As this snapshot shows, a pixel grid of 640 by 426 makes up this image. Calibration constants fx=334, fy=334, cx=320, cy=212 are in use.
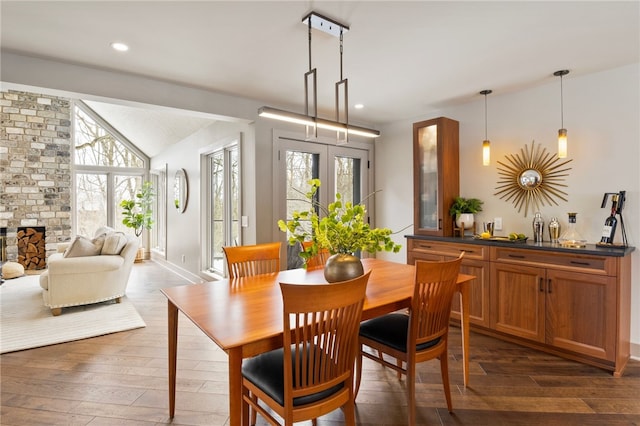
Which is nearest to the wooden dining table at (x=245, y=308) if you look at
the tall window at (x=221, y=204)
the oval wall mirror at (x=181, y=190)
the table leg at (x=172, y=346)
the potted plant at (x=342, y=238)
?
the table leg at (x=172, y=346)

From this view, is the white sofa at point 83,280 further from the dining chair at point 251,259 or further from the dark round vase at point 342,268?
the dark round vase at point 342,268

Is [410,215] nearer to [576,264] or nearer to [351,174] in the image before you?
[351,174]

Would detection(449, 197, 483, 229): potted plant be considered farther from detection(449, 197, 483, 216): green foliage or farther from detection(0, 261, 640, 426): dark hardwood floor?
detection(0, 261, 640, 426): dark hardwood floor

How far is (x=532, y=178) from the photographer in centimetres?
341

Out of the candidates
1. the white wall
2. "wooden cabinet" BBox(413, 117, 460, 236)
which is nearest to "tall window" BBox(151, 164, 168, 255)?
"wooden cabinet" BBox(413, 117, 460, 236)

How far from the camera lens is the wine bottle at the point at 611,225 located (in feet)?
9.33

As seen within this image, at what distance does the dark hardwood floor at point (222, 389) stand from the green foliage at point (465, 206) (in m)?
1.39

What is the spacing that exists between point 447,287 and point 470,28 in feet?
5.70

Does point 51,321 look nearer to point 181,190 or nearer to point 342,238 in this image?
point 181,190

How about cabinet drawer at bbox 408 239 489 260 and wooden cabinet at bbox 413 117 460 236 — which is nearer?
cabinet drawer at bbox 408 239 489 260

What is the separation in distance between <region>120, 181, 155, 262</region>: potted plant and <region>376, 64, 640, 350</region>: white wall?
6.70 metres

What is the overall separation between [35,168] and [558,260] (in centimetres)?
834

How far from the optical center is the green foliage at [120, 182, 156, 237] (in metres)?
7.75

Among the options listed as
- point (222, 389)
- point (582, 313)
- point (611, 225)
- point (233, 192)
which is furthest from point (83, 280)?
point (611, 225)
